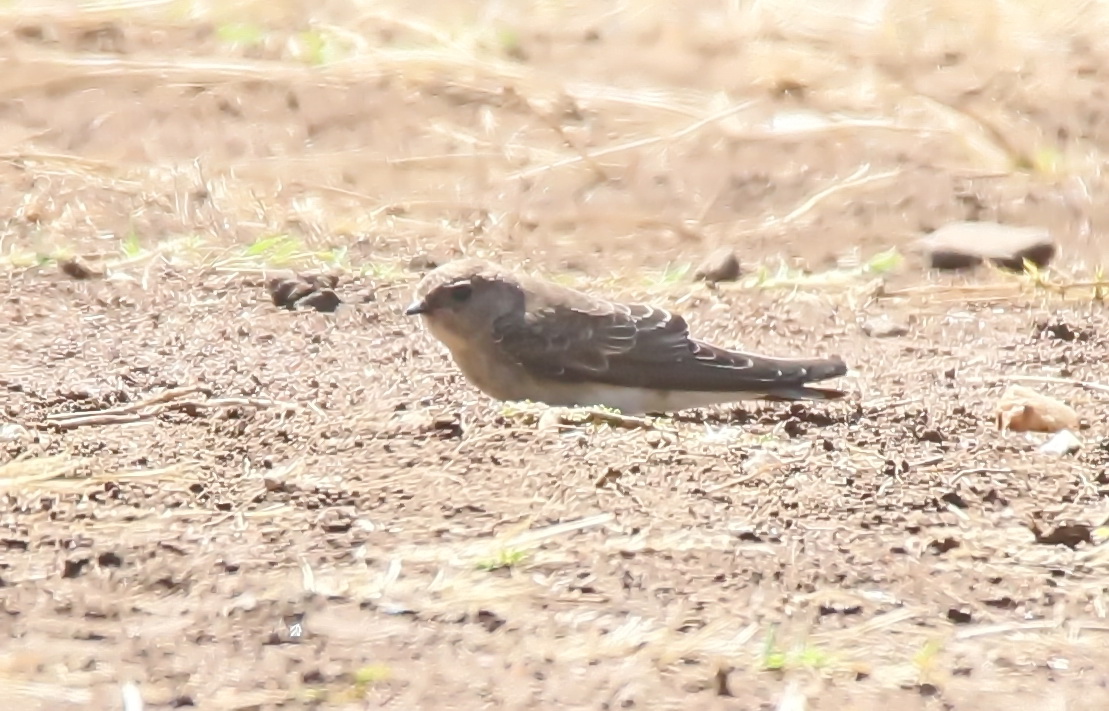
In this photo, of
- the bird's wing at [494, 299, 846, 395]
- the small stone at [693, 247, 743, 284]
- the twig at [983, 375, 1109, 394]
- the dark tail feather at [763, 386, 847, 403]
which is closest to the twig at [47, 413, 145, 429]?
the bird's wing at [494, 299, 846, 395]

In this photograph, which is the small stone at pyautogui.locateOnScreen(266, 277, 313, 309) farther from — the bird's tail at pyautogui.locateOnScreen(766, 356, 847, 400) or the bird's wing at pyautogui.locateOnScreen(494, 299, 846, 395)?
the bird's tail at pyautogui.locateOnScreen(766, 356, 847, 400)

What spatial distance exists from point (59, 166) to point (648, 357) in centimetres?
412

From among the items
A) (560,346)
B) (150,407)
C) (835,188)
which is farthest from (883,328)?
(150,407)

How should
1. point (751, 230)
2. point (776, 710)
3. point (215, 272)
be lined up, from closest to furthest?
1. point (776, 710)
2. point (215, 272)
3. point (751, 230)

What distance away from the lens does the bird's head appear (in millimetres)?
7695

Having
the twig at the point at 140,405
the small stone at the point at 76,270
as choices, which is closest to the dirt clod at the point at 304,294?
the small stone at the point at 76,270

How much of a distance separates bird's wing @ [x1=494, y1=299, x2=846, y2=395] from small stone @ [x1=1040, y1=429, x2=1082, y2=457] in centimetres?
100

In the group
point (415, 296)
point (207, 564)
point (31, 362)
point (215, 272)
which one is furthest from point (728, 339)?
point (207, 564)

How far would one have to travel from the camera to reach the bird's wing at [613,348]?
298 inches

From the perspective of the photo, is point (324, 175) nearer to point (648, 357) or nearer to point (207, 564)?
point (648, 357)

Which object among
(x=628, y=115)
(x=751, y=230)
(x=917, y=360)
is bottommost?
(x=917, y=360)

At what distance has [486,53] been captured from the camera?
12.5 m

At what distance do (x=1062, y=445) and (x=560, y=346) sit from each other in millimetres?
2091

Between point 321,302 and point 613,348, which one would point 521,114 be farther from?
point 613,348
